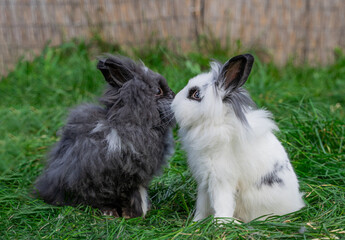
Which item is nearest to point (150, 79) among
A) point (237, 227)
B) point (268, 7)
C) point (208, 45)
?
point (237, 227)

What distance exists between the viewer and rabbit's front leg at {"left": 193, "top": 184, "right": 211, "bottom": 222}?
266cm

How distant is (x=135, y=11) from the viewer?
582 cm

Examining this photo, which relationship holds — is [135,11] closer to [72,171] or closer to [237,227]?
[72,171]

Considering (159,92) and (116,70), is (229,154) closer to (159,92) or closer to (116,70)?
(159,92)

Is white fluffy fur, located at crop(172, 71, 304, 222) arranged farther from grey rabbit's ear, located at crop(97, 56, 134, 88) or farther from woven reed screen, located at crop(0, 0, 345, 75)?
woven reed screen, located at crop(0, 0, 345, 75)

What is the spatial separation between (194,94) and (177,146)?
1548 mm

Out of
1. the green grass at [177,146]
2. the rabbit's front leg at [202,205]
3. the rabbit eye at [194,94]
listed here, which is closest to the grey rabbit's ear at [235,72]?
the rabbit eye at [194,94]

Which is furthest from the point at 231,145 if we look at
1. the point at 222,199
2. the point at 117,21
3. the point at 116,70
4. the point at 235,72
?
the point at 117,21

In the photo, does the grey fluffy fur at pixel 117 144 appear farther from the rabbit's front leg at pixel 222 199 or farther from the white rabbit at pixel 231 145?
the rabbit's front leg at pixel 222 199

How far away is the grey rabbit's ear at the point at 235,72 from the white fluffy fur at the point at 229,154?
62mm

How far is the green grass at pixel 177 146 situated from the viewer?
258 cm

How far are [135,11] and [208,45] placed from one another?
110 cm

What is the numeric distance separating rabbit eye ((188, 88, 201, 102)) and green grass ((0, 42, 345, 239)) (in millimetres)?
736

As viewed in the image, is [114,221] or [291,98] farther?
[291,98]
